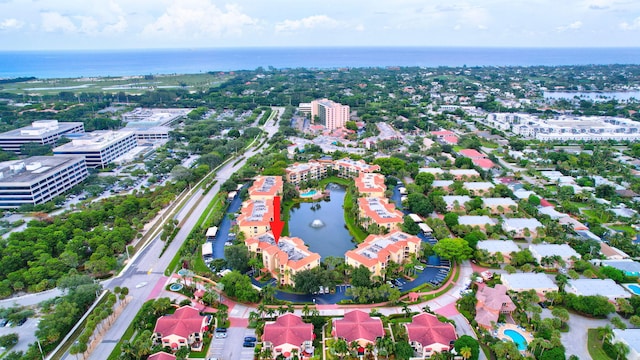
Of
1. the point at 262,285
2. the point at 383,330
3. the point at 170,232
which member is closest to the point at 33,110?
the point at 170,232

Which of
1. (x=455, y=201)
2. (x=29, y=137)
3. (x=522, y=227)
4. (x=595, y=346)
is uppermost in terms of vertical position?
(x=29, y=137)

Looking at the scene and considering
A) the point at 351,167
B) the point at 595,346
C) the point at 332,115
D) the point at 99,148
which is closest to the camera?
the point at 595,346

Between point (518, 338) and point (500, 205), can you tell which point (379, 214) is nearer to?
point (500, 205)

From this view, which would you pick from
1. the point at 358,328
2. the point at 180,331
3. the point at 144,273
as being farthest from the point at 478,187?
the point at 144,273

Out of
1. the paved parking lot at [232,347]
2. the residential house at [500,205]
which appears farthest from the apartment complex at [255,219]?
the residential house at [500,205]

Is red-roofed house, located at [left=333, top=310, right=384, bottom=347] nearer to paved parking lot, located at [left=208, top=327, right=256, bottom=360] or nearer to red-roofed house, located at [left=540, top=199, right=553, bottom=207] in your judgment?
paved parking lot, located at [left=208, top=327, right=256, bottom=360]

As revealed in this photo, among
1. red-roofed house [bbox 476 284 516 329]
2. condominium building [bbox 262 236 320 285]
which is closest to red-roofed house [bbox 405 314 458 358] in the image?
red-roofed house [bbox 476 284 516 329]
